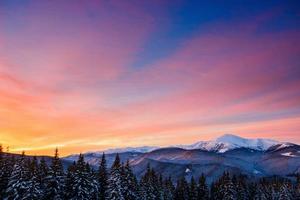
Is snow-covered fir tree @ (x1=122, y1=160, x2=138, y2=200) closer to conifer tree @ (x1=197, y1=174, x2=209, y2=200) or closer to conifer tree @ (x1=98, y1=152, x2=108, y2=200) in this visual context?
conifer tree @ (x1=98, y1=152, x2=108, y2=200)

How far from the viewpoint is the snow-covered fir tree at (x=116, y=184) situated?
223 ft

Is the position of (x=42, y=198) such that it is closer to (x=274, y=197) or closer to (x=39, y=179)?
(x=39, y=179)

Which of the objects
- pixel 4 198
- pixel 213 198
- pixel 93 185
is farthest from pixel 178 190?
pixel 4 198

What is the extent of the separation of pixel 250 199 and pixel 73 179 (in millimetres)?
81752

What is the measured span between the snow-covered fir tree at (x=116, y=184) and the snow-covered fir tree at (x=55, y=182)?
29.1ft

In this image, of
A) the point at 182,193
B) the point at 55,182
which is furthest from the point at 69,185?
the point at 182,193

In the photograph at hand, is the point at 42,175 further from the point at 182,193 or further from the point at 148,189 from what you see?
the point at 182,193

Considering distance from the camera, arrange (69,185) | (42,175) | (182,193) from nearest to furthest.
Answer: (69,185) < (42,175) < (182,193)

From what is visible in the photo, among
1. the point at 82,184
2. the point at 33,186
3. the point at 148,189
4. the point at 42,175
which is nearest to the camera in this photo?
the point at 33,186

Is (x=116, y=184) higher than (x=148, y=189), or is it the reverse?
(x=116, y=184)

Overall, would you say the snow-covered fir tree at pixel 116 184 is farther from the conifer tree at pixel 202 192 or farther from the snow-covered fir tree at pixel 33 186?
the conifer tree at pixel 202 192

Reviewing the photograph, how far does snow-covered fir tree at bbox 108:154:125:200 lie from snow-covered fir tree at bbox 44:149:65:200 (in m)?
8.87

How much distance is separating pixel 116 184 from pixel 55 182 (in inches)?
441

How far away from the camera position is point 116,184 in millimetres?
69125
